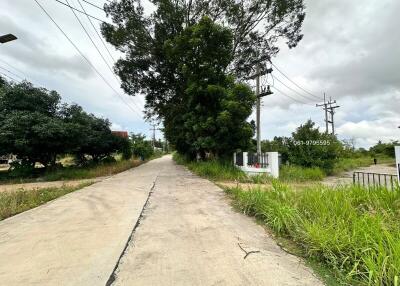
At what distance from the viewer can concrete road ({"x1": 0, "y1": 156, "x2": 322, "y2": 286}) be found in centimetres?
325

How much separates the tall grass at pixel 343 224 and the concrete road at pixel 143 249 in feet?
1.17

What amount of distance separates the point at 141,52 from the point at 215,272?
18.7 metres

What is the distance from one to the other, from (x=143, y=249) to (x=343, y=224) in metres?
2.80

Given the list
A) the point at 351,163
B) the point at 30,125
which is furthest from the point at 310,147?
the point at 30,125

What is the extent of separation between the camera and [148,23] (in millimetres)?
19578

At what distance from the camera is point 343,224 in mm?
4105

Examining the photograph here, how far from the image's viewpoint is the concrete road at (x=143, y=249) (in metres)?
3.25

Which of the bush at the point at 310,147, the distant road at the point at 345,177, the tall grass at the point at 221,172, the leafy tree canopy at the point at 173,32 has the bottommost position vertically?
the distant road at the point at 345,177

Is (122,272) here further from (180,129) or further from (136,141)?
(136,141)

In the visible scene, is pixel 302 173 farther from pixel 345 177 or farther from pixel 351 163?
pixel 351 163

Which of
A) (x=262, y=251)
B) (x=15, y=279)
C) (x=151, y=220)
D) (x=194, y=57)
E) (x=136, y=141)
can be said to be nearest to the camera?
(x=15, y=279)

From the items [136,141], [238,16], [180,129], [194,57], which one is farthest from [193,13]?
[136,141]

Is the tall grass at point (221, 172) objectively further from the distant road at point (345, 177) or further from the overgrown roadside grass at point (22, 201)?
the overgrown roadside grass at point (22, 201)

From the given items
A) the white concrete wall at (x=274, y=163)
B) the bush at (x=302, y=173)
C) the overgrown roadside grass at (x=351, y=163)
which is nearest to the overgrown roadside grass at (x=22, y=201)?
the white concrete wall at (x=274, y=163)
